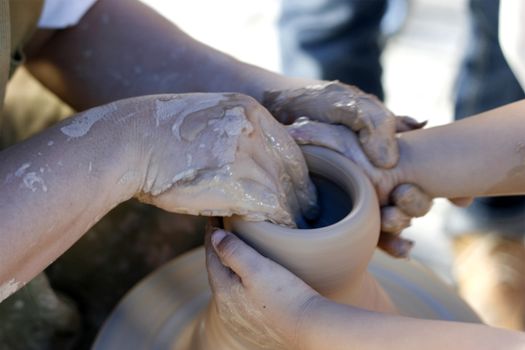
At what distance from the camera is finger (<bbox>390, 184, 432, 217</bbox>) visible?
1376 millimetres

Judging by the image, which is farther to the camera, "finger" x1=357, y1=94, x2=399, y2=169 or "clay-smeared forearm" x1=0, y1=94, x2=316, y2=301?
"finger" x1=357, y1=94, x2=399, y2=169

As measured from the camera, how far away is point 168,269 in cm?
157

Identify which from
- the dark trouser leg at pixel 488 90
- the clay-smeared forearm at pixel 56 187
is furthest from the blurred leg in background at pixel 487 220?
the clay-smeared forearm at pixel 56 187

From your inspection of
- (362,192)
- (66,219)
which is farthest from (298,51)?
(66,219)

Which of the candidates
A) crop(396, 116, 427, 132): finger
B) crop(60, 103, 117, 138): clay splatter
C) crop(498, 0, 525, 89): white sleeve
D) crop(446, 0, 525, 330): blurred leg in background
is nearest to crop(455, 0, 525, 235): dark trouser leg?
crop(446, 0, 525, 330): blurred leg in background

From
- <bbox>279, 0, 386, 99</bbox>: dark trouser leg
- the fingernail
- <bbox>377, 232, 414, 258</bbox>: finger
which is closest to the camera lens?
the fingernail

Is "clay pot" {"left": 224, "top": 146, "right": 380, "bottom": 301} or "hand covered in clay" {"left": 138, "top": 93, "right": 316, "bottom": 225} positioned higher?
"hand covered in clay" {"left": 138, "top": 93, "right": 316, "bottom": 225}

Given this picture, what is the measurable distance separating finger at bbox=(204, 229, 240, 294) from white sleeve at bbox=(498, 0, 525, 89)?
877 mm

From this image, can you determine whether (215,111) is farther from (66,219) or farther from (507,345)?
(507,345)

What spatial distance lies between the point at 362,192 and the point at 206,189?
0.26 metres

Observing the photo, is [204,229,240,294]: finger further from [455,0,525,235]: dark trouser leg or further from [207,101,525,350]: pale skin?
[455,0,525,235]: dark trouser leg

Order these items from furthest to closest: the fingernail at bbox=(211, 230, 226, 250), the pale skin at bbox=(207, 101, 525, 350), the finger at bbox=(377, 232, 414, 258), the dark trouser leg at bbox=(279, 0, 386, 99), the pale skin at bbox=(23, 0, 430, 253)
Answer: the dark trouser leg at bbox=(279, 0, 386, 99) < the pale skin at bbox=(23, 0, 430, 253) < the finger at bbox=(377, 232, 414, 258) < the fingernail at bbox=(211, 230, 226, 250) < the pale skin at bbox=(207, 101, 525, 350)

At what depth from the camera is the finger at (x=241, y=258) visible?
1138 millimetres

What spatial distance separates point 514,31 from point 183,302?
36.8 inches
